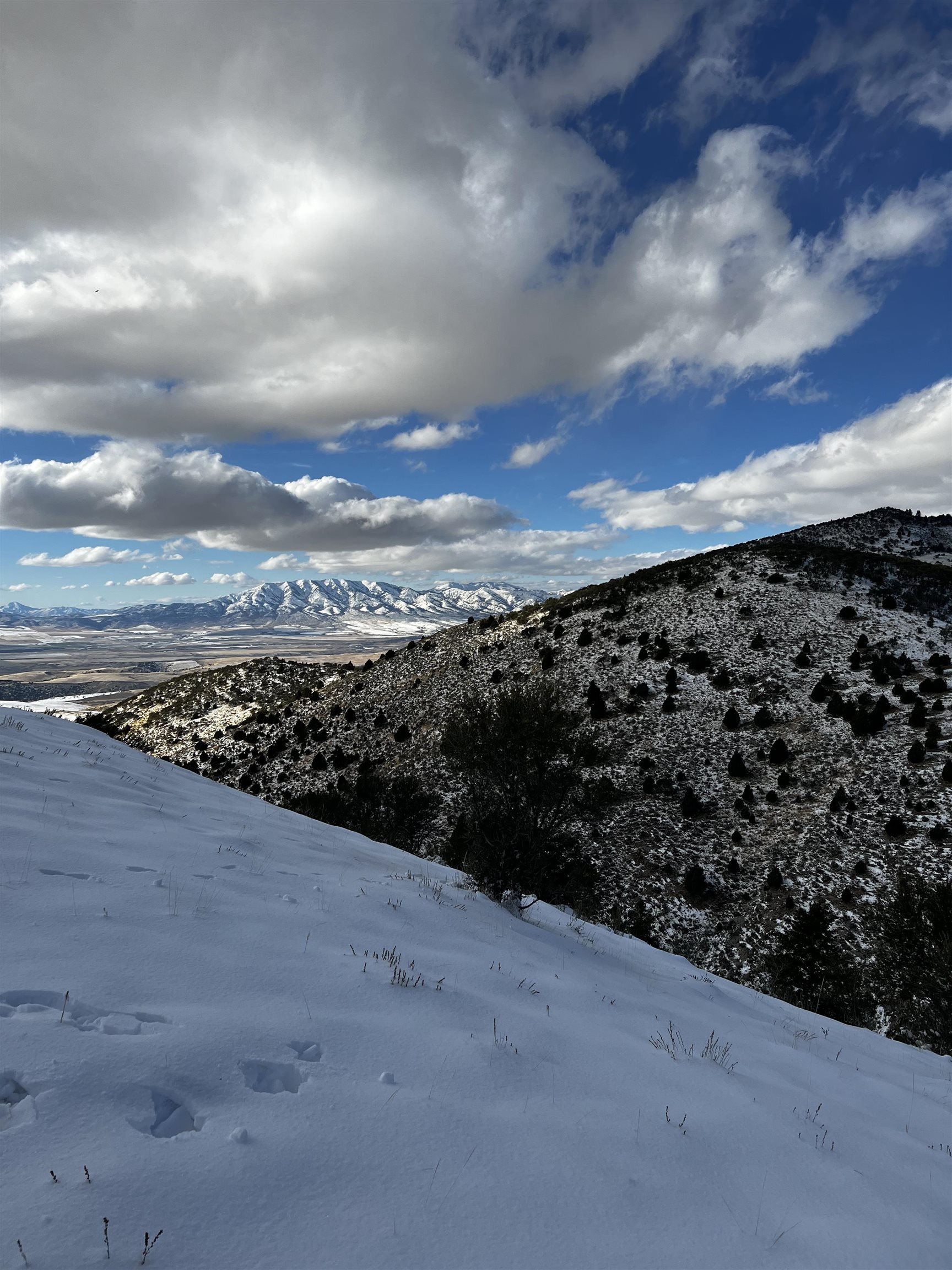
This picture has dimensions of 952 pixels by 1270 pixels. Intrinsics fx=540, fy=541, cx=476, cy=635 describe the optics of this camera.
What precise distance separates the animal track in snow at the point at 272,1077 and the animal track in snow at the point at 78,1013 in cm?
63

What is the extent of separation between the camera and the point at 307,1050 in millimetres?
3533

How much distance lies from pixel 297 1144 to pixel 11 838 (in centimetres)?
482

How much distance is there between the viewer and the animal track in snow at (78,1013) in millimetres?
3139

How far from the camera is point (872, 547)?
58938mm

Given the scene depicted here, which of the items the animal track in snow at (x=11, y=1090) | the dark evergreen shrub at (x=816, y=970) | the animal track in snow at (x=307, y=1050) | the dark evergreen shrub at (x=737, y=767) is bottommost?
the dark evergreen shrub at (x=816, y=970)

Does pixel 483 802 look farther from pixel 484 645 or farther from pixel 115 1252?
pixel 484 645

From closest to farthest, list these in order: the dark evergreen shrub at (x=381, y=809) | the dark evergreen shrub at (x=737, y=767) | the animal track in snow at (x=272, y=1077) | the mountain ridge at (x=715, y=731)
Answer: the animal track in snow at (x=272, y=1077)
the mountain ridge at (x=715, y=731)
the dark evergreen shrub at (x=381, y=809)
the dark evergreen shrub at (x=737, y=767)

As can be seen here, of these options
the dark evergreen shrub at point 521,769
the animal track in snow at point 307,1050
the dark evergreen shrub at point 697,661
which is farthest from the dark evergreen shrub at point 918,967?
the dark evergreen shrub at point 697,661

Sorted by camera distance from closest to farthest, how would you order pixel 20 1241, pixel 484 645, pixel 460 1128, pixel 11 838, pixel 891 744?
pixel 20 1241, pixel 460 1128, pixel 11 838, pixel 891 744, pixel 484 645

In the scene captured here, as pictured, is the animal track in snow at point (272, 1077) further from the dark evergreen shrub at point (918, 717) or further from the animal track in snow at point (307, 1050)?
the dark evergreen shrub at point (918, 717)

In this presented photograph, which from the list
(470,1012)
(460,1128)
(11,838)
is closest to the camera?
(460,1128)

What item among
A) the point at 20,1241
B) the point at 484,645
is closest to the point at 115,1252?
the point at 20,1241

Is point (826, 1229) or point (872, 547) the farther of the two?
point (872, 547)

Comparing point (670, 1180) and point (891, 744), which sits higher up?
point (670, 1180)
